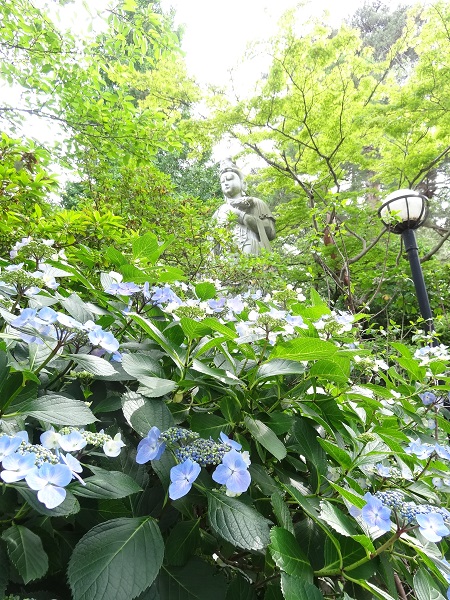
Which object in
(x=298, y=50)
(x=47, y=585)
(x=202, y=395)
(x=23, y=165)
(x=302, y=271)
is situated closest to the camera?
(x=47, y=585)

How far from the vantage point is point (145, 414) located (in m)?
0.60

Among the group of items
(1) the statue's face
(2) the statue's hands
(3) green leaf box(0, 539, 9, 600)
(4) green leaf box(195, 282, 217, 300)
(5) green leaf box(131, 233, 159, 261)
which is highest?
(1) the statue's face

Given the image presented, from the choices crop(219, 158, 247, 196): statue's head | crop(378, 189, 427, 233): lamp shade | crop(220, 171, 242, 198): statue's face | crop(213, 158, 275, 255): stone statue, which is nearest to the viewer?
crop(378, 189, 427, 233): lamp shade

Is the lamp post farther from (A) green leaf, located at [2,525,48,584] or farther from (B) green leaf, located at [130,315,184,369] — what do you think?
(A) green leaf, located at [2,525,48,584]

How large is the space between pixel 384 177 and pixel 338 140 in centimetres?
108

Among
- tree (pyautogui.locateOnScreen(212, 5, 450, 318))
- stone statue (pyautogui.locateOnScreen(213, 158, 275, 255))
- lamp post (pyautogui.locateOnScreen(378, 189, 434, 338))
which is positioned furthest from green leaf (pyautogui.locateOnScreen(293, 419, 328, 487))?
stone statue (pyautogui.locateOnScreen(213, 158, 275, 255))

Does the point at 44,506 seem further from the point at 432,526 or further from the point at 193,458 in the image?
the point at 432,526

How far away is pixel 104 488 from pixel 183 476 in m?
0.10

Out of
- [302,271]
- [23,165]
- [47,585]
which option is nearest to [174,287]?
[47,585]

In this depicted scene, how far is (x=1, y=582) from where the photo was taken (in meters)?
0.44

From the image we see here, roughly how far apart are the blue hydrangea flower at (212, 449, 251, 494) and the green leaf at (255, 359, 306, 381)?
0.18 m

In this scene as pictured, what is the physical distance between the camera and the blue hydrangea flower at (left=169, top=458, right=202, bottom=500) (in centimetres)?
50

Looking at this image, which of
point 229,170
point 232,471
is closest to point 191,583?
point 232,471

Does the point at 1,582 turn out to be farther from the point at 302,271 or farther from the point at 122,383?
the point at 302,271
